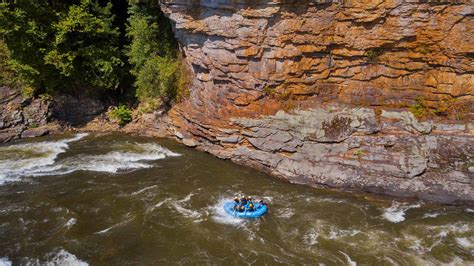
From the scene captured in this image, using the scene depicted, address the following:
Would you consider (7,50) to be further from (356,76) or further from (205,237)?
(356,76)

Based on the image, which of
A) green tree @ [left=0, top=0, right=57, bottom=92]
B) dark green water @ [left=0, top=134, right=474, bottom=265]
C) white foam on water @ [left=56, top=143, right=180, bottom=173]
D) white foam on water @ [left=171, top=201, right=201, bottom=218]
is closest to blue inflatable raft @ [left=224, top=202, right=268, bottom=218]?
dark green water @ [left=0, top=134, right=474, bottom=265]

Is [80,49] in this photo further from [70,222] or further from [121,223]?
[121,223]

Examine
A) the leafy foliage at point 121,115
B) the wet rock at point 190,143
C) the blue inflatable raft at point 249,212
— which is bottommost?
the blue inflatable raft at point 249,212

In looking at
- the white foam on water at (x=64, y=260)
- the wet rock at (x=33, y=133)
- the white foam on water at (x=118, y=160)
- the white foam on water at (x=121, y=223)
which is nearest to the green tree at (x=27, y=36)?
the wet rock at (x=33, y=133)

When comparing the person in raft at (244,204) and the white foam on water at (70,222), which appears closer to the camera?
the white foam on water at (70,222)

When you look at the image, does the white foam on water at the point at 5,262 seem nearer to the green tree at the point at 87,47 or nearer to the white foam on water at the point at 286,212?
the white foam on water at the point at 286,212

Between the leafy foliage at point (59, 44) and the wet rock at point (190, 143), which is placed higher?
the leafy foliage at point (59, 44)

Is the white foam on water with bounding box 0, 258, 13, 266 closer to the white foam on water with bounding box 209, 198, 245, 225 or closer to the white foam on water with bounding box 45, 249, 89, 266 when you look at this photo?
the white foam on water with bounding box 45, 249, 89, 266
